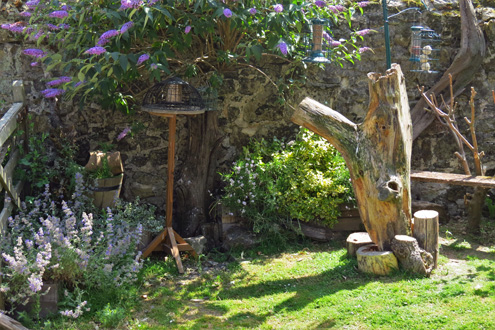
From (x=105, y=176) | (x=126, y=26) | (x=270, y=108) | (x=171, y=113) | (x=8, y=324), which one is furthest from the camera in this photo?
(x=270, y=108)

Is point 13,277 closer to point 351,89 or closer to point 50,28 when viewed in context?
point 50,28

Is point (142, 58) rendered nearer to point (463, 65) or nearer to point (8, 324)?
point (8, 324)

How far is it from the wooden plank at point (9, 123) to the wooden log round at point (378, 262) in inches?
138

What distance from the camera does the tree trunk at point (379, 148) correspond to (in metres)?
5.35

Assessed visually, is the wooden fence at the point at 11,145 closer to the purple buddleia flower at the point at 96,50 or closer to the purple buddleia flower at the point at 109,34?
the purple buddleia flower at the point at 96,50

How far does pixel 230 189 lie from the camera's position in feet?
21.6

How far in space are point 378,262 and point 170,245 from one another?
2.23 m

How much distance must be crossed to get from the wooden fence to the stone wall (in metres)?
0.48

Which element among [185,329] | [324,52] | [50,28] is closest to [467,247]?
[324,52]

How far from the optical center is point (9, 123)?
5363 mm

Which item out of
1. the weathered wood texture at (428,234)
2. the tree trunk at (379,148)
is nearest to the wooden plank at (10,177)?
the tree trunk at (379,148)

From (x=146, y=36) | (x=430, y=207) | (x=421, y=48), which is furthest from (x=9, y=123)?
(x=430, y=207)

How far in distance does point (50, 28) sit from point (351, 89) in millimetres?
3828

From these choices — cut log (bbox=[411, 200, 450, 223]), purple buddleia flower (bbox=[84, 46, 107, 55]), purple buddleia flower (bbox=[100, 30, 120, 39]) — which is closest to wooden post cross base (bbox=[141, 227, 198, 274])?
purple buddleia flower (bbox=[84, 46, 107, 55])
